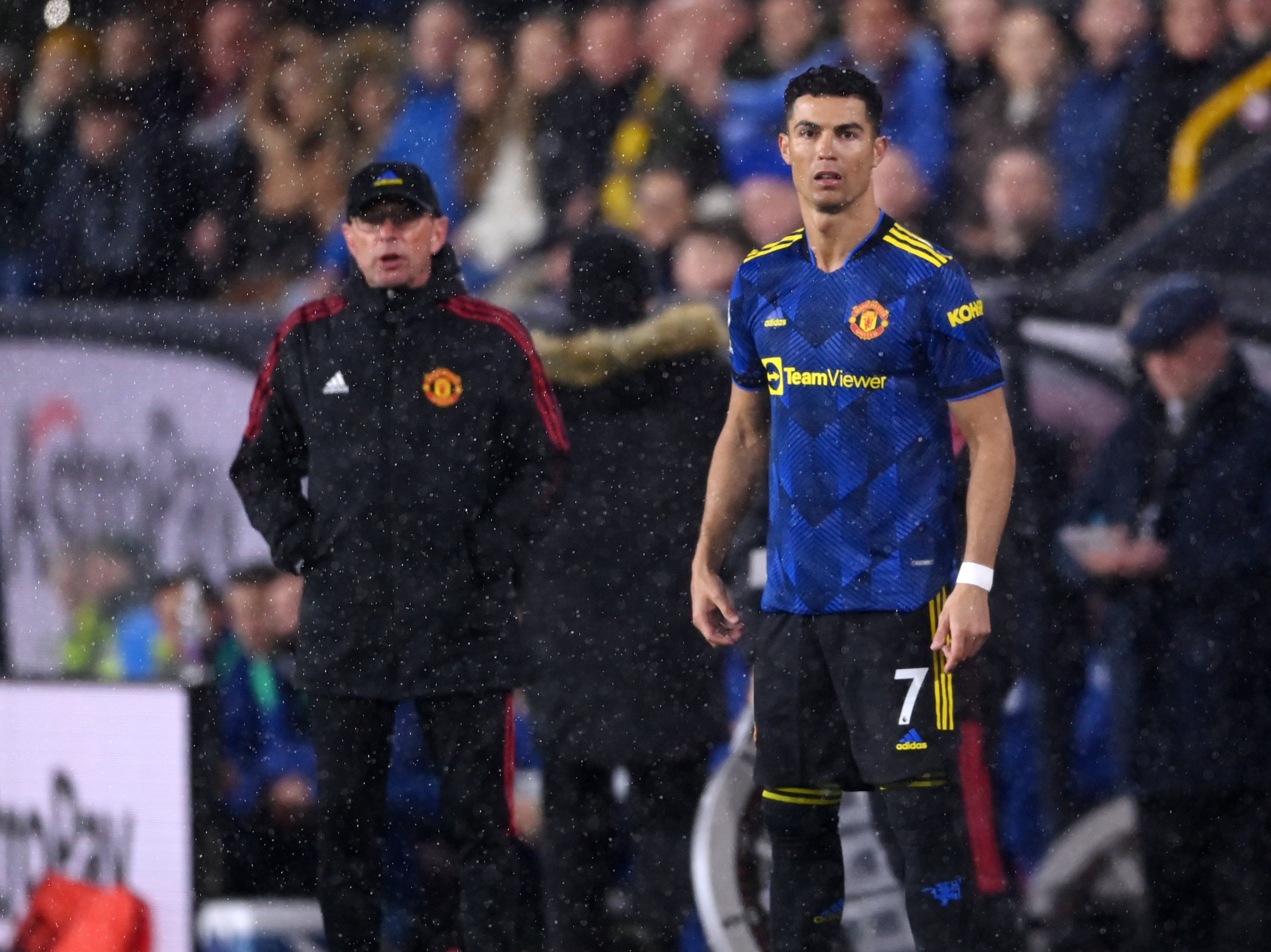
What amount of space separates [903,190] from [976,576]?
2.12 m

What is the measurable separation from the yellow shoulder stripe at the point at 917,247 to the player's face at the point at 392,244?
1.10m

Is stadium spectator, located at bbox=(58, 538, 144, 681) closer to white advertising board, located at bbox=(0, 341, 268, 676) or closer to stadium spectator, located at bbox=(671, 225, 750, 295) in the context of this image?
white advertising board, located at bbox=(0, 341, 268, 676)

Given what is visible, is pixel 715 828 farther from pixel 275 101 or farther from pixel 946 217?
pixel 275 101

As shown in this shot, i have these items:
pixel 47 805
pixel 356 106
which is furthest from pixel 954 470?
pixel 356 106

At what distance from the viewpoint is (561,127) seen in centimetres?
587

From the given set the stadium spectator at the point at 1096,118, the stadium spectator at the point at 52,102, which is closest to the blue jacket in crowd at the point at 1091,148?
the stadium spectator at the point at 1096,118

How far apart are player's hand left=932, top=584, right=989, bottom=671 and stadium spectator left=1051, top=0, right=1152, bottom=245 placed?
79.9 inches

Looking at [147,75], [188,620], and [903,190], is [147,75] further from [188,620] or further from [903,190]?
[903,190]

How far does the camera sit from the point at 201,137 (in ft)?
21.5

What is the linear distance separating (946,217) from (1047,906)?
1.86m

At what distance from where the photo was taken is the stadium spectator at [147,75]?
665cm

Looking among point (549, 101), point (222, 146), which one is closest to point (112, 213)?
point (222, 146)

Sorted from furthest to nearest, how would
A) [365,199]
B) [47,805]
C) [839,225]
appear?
[47,805]
[365,199]
[839,225]

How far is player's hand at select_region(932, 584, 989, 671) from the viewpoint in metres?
3.12
